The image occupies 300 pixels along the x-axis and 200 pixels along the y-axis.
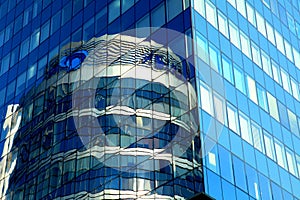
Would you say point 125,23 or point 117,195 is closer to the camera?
point 117,195

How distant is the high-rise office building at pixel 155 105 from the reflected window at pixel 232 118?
85mm

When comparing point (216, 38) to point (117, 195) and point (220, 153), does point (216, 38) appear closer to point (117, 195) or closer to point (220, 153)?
point (220, 153)

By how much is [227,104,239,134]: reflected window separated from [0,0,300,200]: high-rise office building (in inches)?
3.3

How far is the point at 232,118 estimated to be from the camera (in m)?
40.8

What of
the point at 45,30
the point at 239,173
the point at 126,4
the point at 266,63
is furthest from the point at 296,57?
the point at 45,30

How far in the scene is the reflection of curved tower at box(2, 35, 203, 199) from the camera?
1489 inches

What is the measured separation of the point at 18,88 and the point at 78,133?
38.5ft

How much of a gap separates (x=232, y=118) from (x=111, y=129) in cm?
722

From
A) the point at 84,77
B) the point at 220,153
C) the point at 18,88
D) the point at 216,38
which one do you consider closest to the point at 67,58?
the point at 84,77

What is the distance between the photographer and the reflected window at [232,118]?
40.3m

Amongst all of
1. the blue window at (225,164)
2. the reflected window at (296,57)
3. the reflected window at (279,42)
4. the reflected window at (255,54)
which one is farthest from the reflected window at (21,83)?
the reflected window at (296,57)

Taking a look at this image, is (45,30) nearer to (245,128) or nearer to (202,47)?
(202,47)

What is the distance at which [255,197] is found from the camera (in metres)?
39.8

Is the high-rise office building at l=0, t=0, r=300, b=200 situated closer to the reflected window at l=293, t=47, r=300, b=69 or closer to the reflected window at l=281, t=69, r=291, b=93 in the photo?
the reflected window at l=281, t=69, r=291, b=93
